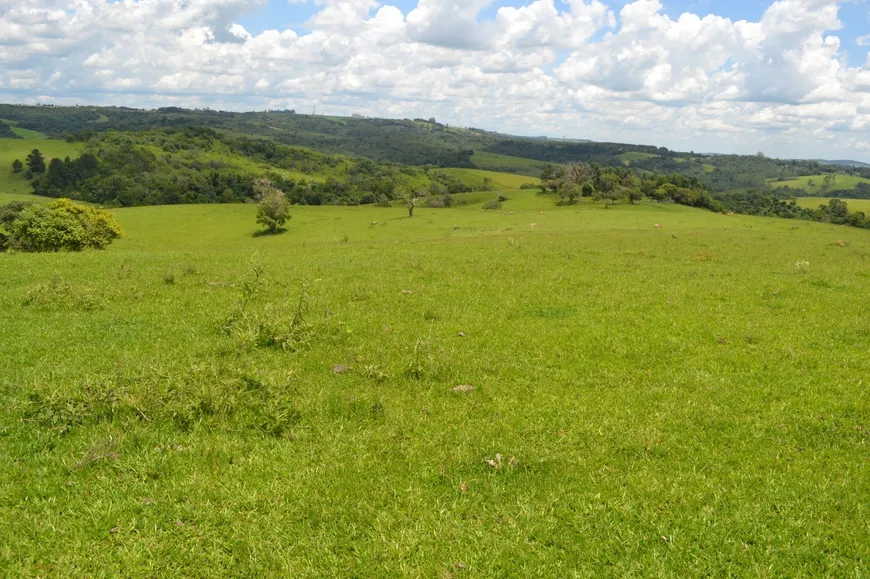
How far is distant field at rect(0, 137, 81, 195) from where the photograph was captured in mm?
152613

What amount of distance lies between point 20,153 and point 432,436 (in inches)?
8892

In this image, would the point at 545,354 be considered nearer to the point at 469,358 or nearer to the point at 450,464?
the point at 469,358

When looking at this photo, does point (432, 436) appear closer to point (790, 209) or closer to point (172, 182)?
point (790, 209)

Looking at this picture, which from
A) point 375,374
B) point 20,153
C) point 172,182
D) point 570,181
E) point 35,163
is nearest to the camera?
point 375,374

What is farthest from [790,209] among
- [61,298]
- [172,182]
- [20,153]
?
[20,153]

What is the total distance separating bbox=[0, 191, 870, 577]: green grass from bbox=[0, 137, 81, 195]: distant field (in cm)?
17182

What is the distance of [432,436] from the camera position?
359 inches

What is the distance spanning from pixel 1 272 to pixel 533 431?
73.6ft

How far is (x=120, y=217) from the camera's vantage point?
89.5 metres

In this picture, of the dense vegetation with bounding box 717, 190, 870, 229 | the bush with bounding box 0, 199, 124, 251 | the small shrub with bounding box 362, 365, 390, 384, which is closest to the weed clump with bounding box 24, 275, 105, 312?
the small shrub with bounding box 362, 365, 390, 384

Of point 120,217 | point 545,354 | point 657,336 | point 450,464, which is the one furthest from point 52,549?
point 120,217

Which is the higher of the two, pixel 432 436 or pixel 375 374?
pixel 375 374

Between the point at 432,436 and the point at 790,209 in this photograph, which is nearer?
the point at 432,436

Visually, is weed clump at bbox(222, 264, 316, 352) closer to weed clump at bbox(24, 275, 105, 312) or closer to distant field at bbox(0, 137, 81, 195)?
weed clump at bbox(24, 275, 105, 312)
